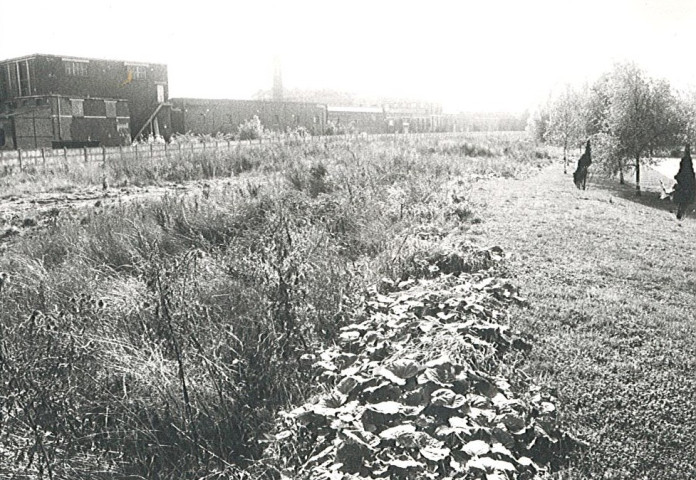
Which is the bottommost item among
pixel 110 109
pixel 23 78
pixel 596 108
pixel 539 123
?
pixel 539 123

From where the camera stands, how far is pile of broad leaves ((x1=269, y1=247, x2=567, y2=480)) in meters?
3.75

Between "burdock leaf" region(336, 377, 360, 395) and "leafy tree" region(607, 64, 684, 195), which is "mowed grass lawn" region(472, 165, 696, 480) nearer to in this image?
"burdock leaf" region(336, 377, 360, 395)

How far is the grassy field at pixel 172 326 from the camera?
15.3 ft

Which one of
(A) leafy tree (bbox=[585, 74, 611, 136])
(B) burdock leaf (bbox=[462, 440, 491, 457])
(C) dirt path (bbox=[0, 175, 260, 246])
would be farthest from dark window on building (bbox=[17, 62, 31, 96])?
(B) burdock leaf (bbox=[462, 440, 491, 457])

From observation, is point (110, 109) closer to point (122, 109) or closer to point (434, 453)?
point (122, 109)

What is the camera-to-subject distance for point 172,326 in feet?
17.9

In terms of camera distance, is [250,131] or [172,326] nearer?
[172,326]

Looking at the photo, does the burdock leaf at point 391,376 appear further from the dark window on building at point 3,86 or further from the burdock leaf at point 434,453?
the dark window on building at point 3,86

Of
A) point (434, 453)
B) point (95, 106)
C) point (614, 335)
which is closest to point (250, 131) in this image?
point (95, 106)

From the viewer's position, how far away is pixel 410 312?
5.89 meters

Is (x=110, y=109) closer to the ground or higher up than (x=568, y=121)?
higher up

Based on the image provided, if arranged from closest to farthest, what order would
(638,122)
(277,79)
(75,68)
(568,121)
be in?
(638,122) → (568,121) → (75,68) → (277,79)

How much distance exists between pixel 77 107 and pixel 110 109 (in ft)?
7.52

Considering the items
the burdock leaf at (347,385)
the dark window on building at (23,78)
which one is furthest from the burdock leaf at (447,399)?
the dark window on building at (23,78)
